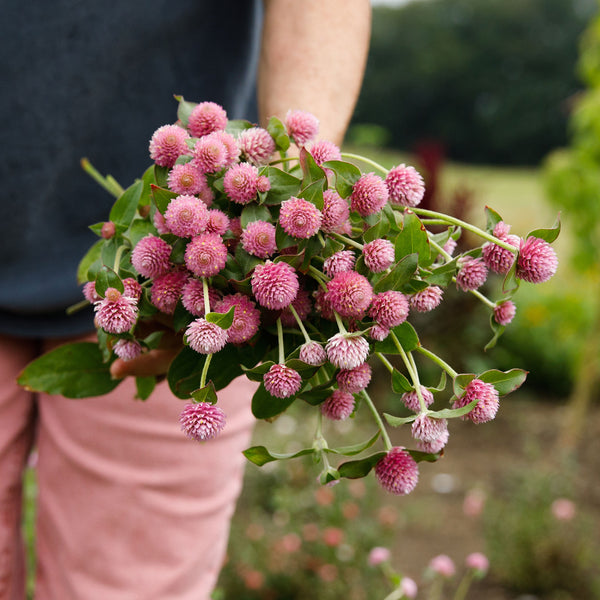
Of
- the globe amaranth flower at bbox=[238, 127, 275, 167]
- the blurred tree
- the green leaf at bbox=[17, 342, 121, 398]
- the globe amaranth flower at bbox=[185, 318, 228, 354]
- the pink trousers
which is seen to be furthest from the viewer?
the blurred tree

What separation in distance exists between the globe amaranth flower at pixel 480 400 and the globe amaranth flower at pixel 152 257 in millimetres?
267

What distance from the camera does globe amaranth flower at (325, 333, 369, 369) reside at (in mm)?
517

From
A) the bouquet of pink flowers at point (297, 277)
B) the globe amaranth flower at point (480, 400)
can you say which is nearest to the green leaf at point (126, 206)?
the bouquet of pink flowers at point (297, 277)

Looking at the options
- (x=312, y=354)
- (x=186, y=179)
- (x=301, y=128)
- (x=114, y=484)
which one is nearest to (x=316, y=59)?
(x=301, y=128)

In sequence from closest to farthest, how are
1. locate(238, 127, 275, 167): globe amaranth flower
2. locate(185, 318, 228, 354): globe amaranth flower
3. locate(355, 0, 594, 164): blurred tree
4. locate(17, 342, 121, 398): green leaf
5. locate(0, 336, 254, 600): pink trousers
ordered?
locate(185, 318, 228, 354): globe amaranth flower → locate(238, 127, 275, 167): globe amaranth flower → locate(17, 342, 121, 398): green leaf → locate(0, 336, 254, 600): pink trousers → locate(355, 0, 594, 164): blurred tree

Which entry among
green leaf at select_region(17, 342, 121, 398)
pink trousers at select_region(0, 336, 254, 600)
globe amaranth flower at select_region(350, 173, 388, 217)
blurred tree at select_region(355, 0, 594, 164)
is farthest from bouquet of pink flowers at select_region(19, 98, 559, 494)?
blurred tree at select_region(355, 0, 594, 164)

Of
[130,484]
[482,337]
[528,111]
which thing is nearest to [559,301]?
[482,337]

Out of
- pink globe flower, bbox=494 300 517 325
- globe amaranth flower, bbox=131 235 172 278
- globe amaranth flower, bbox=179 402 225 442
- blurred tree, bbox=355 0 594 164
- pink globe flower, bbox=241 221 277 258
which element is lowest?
blurred tree, bbox=355 0 594 164

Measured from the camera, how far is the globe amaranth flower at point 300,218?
0.52m

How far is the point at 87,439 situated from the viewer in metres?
0.96

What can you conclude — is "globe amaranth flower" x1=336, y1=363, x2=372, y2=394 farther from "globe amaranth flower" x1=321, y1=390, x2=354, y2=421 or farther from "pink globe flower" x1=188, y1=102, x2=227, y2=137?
"pink globe flower" x1=188, y1=102, x2=227, y2=137

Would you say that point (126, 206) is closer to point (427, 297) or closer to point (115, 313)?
point (115, 313)

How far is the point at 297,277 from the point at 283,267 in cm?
2

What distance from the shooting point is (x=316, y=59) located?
804mm
